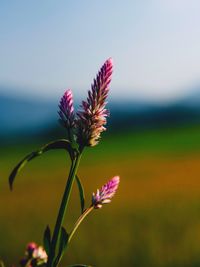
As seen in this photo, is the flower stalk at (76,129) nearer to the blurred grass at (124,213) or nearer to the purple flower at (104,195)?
the purple flower at (104,195)

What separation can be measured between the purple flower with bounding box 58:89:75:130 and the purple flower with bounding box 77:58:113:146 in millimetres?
18

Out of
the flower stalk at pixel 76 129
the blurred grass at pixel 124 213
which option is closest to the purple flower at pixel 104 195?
the flower stalk at pixel 76 129

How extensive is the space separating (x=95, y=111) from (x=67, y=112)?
52mm

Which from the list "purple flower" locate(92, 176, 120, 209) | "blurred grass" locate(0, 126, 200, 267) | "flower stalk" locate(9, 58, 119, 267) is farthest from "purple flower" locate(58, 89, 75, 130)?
"blurred grass" locate(0, 126, 200, 267)

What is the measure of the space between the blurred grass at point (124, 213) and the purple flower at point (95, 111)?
4.48 feet

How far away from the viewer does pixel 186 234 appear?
2.66 m

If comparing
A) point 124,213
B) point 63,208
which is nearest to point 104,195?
point 63,208

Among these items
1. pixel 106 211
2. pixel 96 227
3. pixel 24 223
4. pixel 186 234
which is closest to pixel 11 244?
pixel 24 223

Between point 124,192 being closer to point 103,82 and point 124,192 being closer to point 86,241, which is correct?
point 86,241

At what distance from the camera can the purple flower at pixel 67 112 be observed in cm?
98

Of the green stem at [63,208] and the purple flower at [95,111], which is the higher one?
the purple flower at [95,111]

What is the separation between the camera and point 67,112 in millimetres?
987

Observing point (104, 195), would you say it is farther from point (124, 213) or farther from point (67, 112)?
point (124, 213)

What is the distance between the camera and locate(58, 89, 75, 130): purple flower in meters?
0.98
